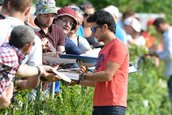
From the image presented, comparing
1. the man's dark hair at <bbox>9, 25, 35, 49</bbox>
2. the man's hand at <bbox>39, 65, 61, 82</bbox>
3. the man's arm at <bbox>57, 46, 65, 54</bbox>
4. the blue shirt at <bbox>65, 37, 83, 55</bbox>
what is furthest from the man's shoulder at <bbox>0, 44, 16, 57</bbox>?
the blue shirt at <bbox>65, 37, 83, 55</bbox>

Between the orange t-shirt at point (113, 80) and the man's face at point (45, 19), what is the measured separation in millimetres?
966

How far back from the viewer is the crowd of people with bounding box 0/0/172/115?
22.8ft

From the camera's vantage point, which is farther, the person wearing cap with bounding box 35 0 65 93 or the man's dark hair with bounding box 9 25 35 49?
the person wearing cap with bounding box 35 0 65 93

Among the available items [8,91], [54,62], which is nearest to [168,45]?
[54,62]

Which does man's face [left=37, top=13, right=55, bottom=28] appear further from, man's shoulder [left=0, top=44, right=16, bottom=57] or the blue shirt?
man's shoulder [left=0, top=44, right=16, bottom=57]

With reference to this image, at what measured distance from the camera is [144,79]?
49.6 feet

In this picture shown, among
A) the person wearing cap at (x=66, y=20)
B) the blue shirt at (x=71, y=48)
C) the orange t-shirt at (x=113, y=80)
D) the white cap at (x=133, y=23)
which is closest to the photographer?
the orange t-shirt at (x=113, y=80)

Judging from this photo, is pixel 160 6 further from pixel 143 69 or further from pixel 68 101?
pixel 68 101

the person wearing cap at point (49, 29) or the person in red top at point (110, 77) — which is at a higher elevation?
the person wearing cap at point (49, 29)

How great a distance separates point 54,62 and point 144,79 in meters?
6.71

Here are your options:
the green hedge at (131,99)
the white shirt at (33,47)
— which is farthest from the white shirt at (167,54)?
the white shirt at (33,47)

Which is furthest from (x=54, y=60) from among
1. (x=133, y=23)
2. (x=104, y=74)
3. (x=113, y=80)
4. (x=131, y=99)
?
(x=133, y=23)

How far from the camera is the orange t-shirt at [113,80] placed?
866cm

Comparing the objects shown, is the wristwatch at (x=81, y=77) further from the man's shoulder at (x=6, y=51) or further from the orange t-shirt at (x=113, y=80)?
the man's shoulder at (x=6, y=51)
